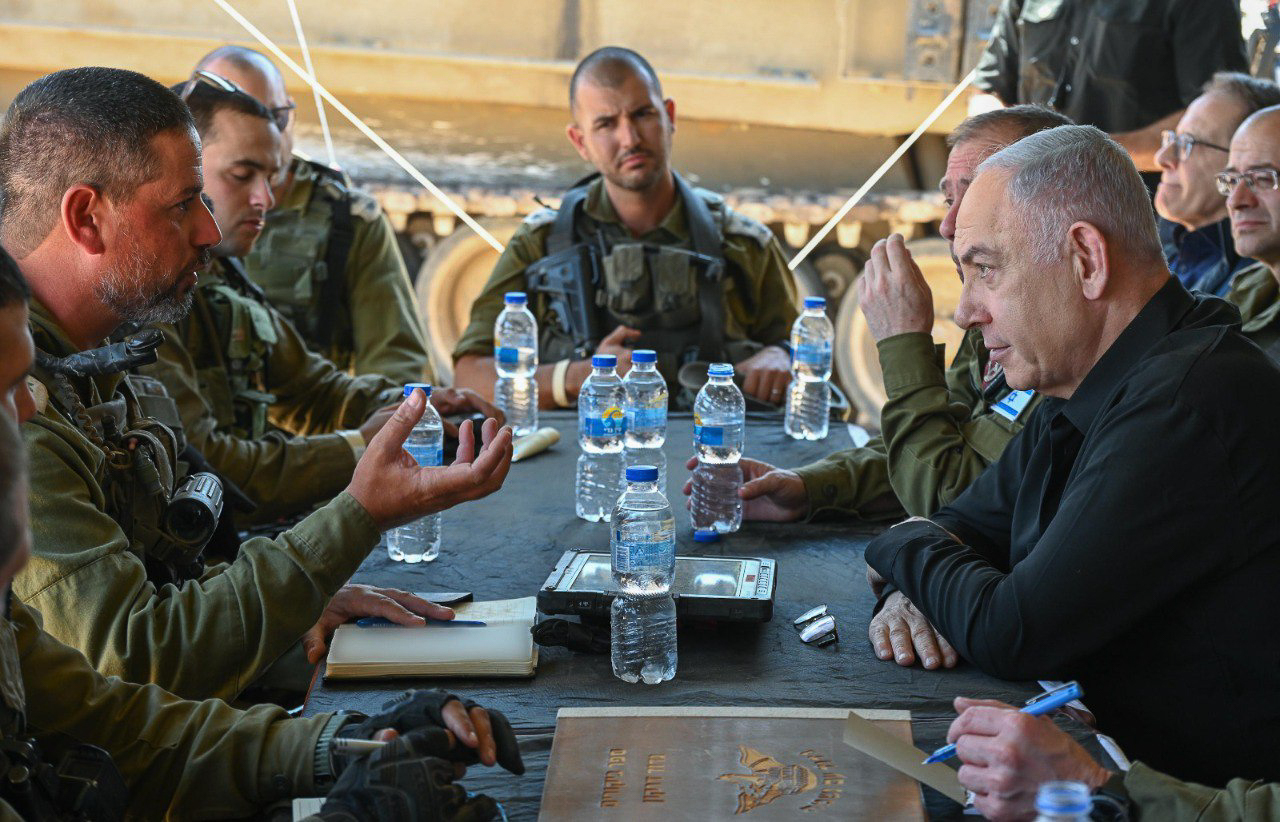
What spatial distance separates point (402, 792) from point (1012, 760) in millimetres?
701

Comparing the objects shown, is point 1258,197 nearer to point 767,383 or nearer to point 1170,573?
point 767,383

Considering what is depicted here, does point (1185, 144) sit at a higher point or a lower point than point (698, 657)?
higher

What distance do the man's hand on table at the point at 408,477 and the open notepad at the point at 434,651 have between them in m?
0.19

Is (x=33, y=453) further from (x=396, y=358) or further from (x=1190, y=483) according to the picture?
(x=396, y=358)

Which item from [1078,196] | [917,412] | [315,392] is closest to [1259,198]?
[917,412]

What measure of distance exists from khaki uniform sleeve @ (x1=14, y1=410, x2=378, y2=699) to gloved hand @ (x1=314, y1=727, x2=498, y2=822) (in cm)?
59

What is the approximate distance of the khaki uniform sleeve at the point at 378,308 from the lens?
464cm

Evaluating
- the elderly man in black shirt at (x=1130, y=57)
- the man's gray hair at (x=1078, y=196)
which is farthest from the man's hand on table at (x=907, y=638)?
the elderly man in black shirt at (x=1130, y=57)

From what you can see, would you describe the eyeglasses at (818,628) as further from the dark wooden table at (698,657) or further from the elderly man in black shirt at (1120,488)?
the elderly man in black shirt at (1120,488)

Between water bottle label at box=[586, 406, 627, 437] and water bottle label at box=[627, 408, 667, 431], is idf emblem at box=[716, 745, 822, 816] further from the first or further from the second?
water bottle label at box=[627, 408, 667, 431]

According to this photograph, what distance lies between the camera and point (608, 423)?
308cm

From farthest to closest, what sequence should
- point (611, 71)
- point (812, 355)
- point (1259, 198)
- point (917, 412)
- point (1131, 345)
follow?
point (611, 71) → point (812, 355) → point (1259, 198) → point (917, 412) → point (1131, 345)

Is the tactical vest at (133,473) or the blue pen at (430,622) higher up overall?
the tactical vest at (133,473)

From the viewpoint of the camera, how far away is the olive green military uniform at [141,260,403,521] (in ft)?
11.1
